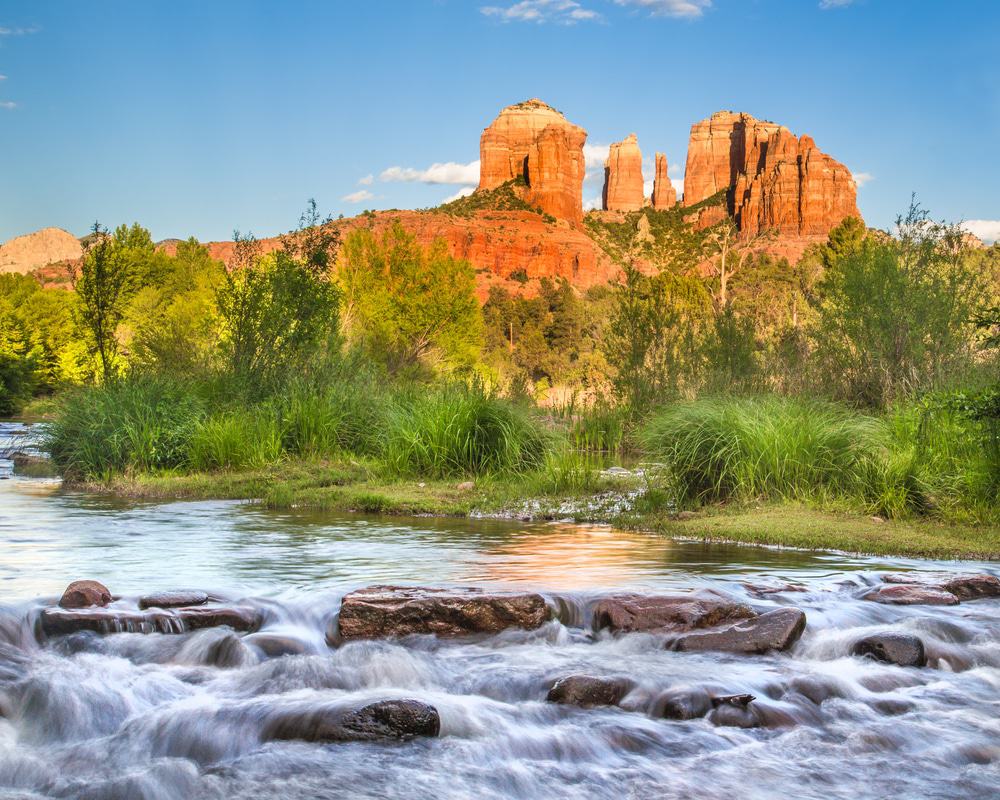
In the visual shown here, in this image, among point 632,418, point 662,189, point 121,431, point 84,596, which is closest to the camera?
point 84,596

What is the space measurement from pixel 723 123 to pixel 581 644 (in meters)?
171

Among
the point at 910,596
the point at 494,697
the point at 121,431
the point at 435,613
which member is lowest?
the point at 494,697

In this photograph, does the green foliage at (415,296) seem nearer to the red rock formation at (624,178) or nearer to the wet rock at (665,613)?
the wet rock at (665,613)

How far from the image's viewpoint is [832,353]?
17.9 metres

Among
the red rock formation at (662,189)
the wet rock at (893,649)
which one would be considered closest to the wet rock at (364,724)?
the wet rock at (893,649)

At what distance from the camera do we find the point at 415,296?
38.8 metres

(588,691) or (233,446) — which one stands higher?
(233,446)

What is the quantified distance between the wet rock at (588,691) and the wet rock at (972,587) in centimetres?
338

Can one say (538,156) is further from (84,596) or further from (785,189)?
(84,596)

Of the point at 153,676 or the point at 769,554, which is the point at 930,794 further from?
the point at 769,554

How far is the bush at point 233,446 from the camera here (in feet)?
51.0

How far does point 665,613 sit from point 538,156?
422ft

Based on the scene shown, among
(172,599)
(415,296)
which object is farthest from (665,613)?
(415,296)

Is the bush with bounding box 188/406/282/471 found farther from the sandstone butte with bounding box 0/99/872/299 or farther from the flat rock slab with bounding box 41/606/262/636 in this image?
the sandstone butte with bounding box 0/99/872/299
